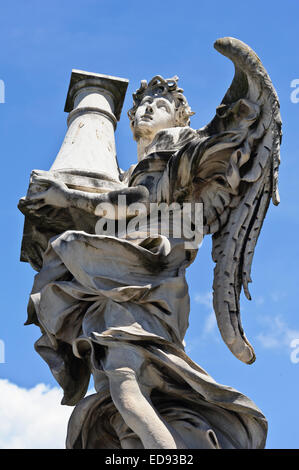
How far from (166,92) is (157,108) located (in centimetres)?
24

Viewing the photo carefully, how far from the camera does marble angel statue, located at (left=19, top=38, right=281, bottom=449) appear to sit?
5.50 m

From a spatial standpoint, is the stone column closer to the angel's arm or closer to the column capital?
the column capital

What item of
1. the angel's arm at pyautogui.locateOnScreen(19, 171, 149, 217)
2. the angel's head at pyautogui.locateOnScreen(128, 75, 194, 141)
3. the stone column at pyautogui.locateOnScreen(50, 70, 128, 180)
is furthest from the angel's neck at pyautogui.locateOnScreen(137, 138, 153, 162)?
the angel's arm at pyautogui.locateOnScreen(19, 171, 149, 217)

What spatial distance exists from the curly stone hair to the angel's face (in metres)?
0.06

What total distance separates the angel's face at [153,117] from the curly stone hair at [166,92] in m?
0.06

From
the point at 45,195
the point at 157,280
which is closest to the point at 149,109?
the point at 45,195

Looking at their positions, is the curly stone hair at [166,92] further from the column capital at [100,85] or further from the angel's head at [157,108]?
the column capital at [100,85]

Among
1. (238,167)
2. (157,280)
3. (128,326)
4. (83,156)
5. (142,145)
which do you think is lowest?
(128,326)

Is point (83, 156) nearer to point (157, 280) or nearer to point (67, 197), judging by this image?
point (67, 197)

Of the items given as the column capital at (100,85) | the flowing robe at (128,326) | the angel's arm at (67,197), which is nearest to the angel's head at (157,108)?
the column capital at (100,85)

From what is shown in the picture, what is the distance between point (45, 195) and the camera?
6.62m

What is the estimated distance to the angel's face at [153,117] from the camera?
7.56m

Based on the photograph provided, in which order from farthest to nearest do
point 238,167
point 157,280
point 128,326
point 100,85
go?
point 100,85
point 238,167
point 157,280
point 128,326
